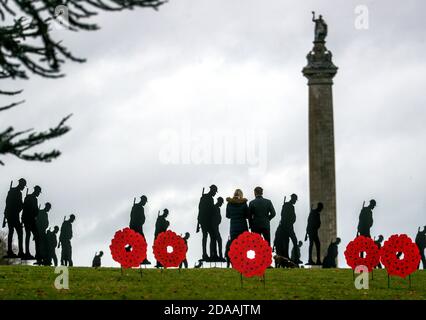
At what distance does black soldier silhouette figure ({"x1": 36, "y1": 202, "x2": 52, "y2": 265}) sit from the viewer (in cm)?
3700

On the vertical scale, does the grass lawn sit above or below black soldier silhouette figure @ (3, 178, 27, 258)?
below

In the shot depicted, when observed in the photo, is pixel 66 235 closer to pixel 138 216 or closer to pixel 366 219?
pixel 138 216

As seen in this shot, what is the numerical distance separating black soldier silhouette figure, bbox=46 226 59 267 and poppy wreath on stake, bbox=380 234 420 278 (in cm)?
1216

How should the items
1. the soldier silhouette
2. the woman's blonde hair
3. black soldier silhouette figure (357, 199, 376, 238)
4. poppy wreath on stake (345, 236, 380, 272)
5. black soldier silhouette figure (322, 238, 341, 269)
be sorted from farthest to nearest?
black soldier silhouette figure (322, 238, 341, 269) → black soldier silhouette figure (357, 199, 376, 238) → the soldier silhouette → the woman's blonde hair → poppy wreath on stake (345, 236, 380, 272)

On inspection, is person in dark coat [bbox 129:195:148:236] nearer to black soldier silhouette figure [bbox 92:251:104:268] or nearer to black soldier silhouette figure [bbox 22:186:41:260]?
black soldier silhouette figure [bbox 22:186:41:260]

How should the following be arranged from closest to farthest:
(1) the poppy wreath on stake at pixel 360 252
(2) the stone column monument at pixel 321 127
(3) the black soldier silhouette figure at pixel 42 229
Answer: (1) the poppy wreath on stake at pixel 360 252 < (3) the black soldier silhouette figure at pixel 42 229 < (2) the stone column monument at pixel 321 127

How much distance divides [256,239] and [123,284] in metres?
3.05

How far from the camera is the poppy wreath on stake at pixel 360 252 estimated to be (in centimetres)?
2975

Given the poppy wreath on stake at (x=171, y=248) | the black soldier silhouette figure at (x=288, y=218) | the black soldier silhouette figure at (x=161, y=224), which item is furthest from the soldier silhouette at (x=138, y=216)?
the poppy wreath on stake at (x=171, y=248)

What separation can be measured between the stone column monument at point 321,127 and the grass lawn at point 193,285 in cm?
1911

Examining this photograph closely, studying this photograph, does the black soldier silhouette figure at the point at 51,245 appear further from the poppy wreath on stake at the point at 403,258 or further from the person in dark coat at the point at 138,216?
the poppy wreath on stake at the point at 403,258

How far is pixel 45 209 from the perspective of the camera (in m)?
37.4

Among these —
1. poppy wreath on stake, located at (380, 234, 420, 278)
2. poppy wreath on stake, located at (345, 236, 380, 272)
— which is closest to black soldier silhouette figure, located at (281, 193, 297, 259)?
poppy wreath on stake, located at (345, 236, 380, 272)
